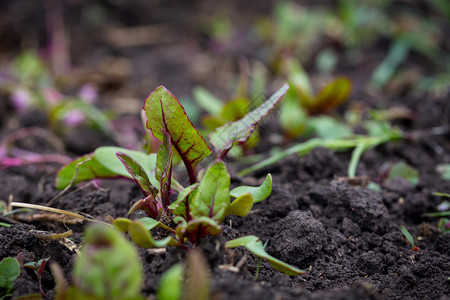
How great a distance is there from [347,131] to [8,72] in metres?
2.60

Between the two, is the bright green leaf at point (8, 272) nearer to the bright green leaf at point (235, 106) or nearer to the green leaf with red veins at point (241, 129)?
the green leaf with red veins at point (241, 129)

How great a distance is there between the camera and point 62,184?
1.64 m

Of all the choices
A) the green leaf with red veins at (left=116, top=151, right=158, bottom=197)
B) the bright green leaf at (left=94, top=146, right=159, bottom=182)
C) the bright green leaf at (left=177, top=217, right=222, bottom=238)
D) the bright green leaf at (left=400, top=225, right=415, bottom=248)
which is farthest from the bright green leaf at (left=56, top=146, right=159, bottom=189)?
the bright green leaf at (left=400, top=225, right=415, bottom=248)

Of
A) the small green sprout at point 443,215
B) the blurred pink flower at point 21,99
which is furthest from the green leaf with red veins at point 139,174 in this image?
the blurred pink flower at point 21,99

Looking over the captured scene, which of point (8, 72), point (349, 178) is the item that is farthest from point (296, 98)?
point (8, 72)

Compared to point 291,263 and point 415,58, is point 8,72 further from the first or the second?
point 415,58

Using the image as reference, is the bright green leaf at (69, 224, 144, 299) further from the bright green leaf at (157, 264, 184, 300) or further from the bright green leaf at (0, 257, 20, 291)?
the bright green leaf at (0, 257, 20, 291)

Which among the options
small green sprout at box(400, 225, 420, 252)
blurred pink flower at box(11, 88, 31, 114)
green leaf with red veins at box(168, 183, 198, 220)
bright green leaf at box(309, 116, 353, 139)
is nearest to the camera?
green leaf with red veins at box(168, 183, 198, 220)

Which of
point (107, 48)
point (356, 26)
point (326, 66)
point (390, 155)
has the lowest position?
point (390, 155)

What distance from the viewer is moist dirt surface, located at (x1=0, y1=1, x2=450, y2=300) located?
48.3 inches

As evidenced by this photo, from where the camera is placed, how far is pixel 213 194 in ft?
3.99

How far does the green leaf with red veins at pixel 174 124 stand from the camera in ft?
4.23

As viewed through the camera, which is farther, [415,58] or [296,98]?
[415,58]

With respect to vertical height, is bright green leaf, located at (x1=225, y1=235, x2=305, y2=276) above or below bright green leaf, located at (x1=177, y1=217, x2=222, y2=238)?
below
